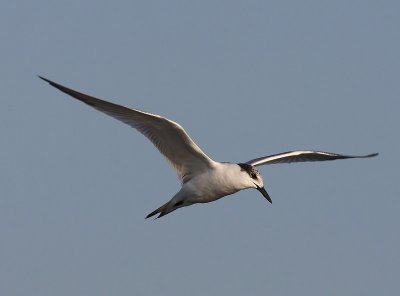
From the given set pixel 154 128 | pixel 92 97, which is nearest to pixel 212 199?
pixel 154 128

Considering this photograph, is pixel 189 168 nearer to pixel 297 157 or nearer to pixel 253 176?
pixel 253 176

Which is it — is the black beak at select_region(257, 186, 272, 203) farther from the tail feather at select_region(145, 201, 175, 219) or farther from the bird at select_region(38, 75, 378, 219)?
the tail feather at select_region(145, 201, 175, 219)

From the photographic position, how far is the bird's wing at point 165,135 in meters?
17.8

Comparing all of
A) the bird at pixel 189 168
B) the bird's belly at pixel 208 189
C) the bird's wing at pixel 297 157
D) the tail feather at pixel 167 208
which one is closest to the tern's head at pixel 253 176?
the bird at pixel 189 168

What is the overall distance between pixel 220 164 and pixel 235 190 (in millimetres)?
606

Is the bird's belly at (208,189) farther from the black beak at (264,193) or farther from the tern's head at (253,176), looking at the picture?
the black beak at (264,193)

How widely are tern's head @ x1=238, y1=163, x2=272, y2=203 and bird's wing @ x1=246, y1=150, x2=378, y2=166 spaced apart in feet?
2.23

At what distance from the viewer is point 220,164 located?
19.8 metres

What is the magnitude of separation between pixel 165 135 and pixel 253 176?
2.23m

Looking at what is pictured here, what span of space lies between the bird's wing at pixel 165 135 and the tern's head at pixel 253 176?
2.50ft

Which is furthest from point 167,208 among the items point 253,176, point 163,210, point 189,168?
point 253,176

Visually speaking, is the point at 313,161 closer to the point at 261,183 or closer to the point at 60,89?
the point at 261,183

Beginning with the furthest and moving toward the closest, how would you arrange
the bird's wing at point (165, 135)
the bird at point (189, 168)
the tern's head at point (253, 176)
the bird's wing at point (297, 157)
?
the bird's wing at point (297, 157) < the tern's head at point (253, 176) < the bird at point (189, 168) < the bird's wing at point (165, 135)

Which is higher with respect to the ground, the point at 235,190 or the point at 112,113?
the point at 112,113
